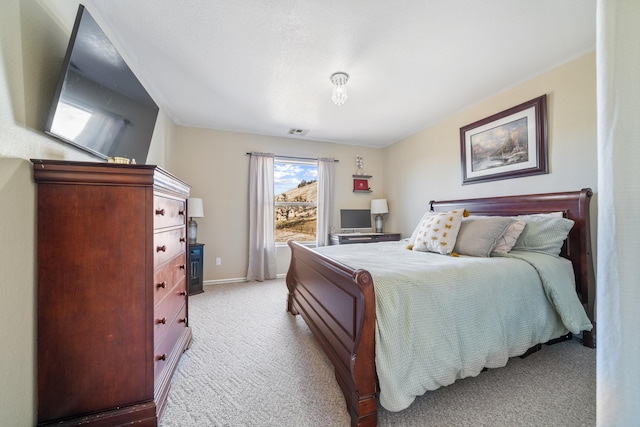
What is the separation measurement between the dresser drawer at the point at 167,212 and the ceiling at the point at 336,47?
116 centimetres

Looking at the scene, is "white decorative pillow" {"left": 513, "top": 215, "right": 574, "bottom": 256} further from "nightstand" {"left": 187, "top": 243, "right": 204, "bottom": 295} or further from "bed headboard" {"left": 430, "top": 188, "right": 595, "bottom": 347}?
"nightstand" {"left": 187, "top": 243, "right": 204, "bottom": 295}

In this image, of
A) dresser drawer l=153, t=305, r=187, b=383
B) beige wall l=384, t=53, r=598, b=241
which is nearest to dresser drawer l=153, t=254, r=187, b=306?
dresser drawer l=153, t=305, r=187, b=383

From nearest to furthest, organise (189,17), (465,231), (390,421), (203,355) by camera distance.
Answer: (390,421) < (189,17) < (203,355) < (465,231)

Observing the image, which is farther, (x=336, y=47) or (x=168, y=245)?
(x=336, y=47)

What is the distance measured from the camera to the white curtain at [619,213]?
1.86ft

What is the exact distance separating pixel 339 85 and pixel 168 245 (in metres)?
2.17

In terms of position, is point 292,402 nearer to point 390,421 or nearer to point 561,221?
point 390,421

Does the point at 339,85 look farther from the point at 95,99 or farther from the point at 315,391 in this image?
the point at 315,391

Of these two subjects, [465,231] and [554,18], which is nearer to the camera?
[554,18]

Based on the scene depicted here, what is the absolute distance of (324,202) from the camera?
4387 mm

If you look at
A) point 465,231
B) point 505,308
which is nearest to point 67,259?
point 505,308

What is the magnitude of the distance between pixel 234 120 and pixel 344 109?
5.38 feet

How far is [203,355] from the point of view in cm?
185

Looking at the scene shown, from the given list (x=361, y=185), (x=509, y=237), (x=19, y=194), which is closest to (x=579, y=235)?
(x=509, y=237)
